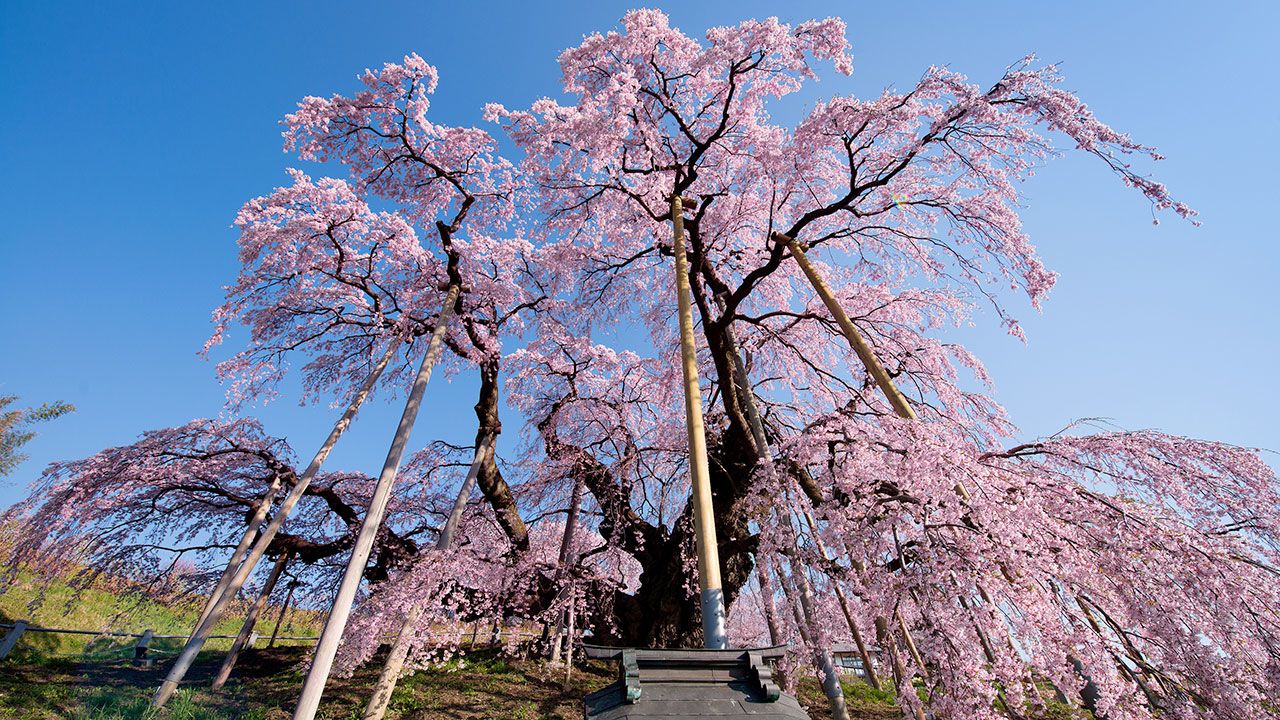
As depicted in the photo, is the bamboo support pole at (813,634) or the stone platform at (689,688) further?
the bamboo support pole at (813,634)

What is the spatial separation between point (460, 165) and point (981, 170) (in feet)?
28.2

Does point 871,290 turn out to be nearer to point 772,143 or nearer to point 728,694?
point 772,143

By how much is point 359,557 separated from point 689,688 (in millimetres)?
4730

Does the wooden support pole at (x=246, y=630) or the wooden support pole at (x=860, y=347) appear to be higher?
the wooden support pole at (x=860, y=347)

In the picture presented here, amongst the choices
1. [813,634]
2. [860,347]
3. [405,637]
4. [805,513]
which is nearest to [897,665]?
[813,634]

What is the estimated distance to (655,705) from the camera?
10.2ft

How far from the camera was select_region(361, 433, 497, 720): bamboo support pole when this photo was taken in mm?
6863

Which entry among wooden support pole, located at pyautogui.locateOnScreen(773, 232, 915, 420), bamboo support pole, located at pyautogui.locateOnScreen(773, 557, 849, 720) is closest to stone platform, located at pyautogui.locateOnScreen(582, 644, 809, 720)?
bamboo support pole, located at pyautogui.locateOnScreen(773, 557, 849, 720)

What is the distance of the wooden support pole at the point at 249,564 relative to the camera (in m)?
6.86

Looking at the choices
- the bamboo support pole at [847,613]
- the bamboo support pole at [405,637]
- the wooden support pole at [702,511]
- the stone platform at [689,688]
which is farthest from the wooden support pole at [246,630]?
the bamboo support pole at [847,613]

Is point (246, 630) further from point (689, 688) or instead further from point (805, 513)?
point (805, 513)

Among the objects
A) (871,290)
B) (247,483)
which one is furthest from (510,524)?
(871,290)

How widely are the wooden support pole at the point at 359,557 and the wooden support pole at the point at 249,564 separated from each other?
1.38 meters

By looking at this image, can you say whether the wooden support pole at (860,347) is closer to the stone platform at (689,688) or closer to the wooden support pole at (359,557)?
the stone platform at (689,688)
